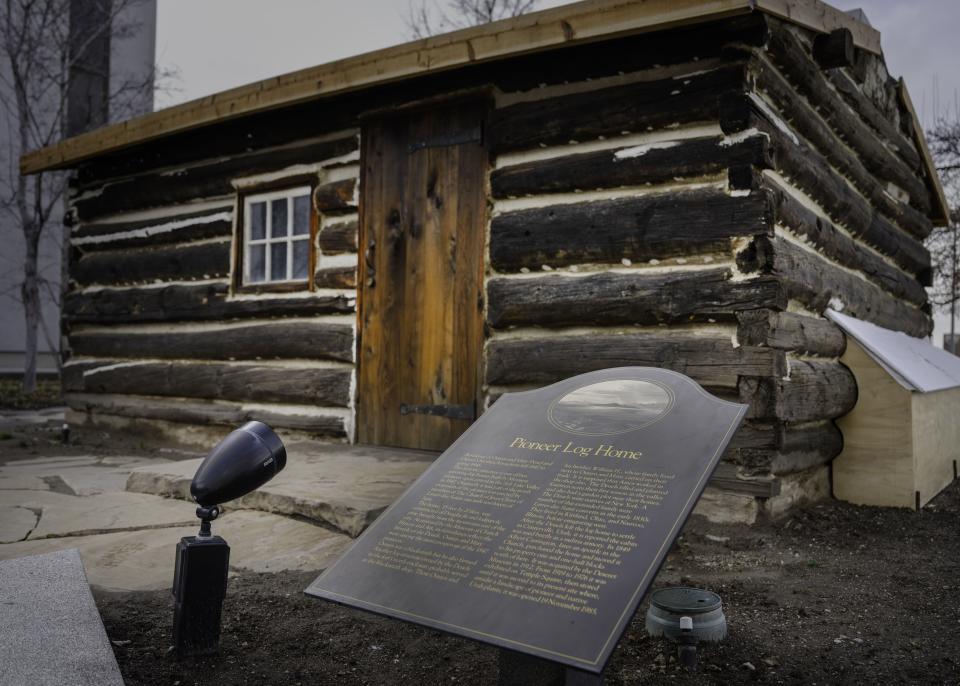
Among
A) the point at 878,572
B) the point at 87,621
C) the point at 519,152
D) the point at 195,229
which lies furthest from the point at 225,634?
the point at 195,229

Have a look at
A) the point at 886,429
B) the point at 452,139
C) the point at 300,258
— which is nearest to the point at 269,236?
the point at 300,258

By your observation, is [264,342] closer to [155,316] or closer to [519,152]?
[155,316]

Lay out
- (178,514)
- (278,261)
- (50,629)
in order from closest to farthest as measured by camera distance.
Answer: (50,629), (178,514), (278,261)

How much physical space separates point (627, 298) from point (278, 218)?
364cm

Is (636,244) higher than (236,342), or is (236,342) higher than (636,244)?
(636,244)

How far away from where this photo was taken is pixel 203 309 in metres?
7.25

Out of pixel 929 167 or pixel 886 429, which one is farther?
pixel 929 167

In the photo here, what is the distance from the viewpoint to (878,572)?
392 centimetres

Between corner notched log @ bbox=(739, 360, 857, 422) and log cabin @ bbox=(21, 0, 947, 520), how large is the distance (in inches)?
0.8

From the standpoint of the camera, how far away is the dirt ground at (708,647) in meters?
2.59

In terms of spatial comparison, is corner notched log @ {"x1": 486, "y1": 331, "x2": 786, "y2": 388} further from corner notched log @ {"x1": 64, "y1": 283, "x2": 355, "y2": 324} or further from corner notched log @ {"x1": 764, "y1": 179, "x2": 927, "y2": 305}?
corner notched log @ {"x1": 64, "y1": 283, "x2": 355, "y2": 324}

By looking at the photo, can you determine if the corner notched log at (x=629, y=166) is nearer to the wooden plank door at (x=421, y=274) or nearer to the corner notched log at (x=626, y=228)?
the corner notched log at (x=626, y=228)

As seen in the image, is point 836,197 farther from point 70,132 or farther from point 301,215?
point 70,132

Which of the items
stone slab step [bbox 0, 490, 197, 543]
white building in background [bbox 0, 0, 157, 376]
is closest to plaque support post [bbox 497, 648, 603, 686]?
stone slab step [bbox 0, 490, 197, 543]
